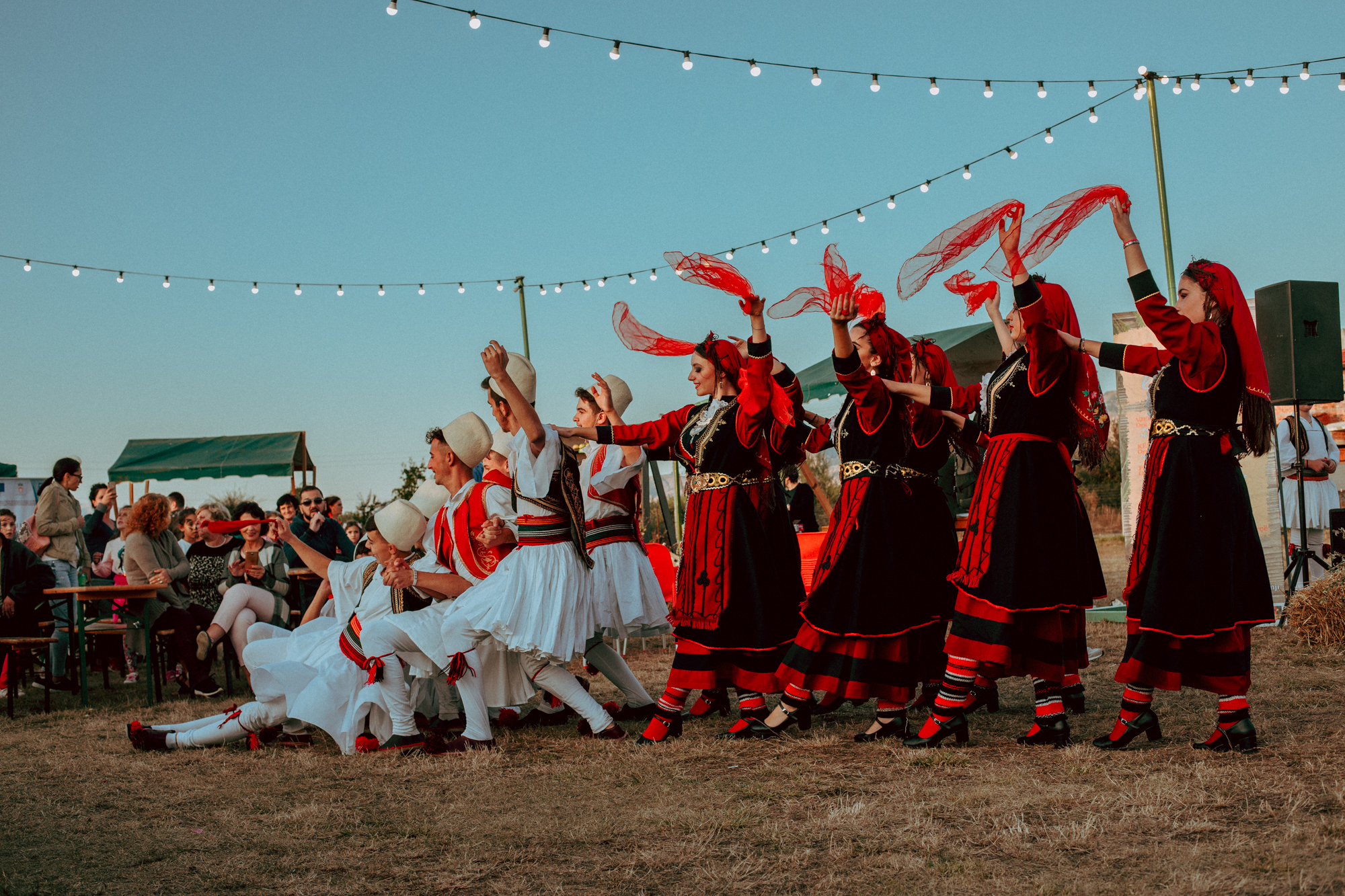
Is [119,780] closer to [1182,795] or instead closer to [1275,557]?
[1182,795]

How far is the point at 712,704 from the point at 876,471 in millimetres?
1535

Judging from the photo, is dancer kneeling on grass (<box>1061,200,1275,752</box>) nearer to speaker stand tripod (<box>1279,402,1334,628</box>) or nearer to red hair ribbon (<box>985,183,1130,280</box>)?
red hair ribbon (<box>985,183,1130,280</box>)

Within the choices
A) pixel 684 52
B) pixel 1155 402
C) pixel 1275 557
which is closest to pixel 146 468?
pixel 684 52

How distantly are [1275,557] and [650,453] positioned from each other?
7435 millimetres

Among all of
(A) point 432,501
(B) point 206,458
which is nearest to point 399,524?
(A) point 432,501

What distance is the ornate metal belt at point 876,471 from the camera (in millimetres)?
4578

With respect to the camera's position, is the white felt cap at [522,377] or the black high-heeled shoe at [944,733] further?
the white felt cap at [522,377]

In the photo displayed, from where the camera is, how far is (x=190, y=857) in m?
3.30

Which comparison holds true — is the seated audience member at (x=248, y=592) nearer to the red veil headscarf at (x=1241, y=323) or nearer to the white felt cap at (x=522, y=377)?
the white felt cap at (x=522, y=377)

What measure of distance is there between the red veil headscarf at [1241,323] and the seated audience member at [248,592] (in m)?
5.81

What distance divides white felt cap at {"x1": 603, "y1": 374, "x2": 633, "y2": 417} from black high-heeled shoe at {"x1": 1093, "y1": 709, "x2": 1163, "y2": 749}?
291 cm

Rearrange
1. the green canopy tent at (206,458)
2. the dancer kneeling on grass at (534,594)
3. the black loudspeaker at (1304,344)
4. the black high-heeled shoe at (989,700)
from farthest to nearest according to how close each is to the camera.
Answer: the green canopy tent at (206,458)
the black loudspeaker at (1304,344)
the black high-heeled shoe at (989,700)
the dancer kneeling on grass at (534,594)

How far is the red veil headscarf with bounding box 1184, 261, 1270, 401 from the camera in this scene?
388 cm

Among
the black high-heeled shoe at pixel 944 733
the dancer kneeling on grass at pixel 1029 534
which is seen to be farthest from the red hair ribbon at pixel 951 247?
the black high-heeled shoe at pixel 944 733
